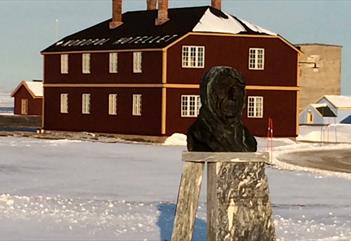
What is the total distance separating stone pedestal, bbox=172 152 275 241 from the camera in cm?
1103

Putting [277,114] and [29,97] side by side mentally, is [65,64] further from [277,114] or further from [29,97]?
[29,97]

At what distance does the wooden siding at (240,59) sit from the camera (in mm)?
48656

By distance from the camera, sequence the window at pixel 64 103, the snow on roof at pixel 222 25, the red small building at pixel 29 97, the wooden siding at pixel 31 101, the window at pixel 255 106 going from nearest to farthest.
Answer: the snow on roof at pixel 222 25 → the window at pixel 255 106 → the window at pixel 64 103 → the red small building at pixel 29 97 → the wooden siding at pixel 31 101

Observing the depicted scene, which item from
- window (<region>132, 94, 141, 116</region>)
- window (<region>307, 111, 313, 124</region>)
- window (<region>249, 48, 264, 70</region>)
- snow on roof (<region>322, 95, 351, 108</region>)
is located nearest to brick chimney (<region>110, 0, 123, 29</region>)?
window (<region>132, 94, 141, 116</region>)

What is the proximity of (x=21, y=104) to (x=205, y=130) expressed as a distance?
7004cm

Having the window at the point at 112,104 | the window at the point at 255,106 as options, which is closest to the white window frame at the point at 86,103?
the window at the point at 112,104

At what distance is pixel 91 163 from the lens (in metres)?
32.2

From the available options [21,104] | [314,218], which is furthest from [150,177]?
[21,104]

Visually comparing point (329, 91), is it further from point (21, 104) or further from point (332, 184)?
point (332, 184)

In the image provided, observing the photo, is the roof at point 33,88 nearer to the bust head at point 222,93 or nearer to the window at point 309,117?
the window at point 309,117

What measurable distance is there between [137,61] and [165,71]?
3.05 m

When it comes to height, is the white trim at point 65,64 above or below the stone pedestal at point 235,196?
above

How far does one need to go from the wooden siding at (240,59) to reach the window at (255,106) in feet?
3.11

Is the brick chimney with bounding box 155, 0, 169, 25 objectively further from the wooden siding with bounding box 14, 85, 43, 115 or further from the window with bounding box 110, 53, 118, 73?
the wooden siding with bounding box 14, 85, 43, 115
